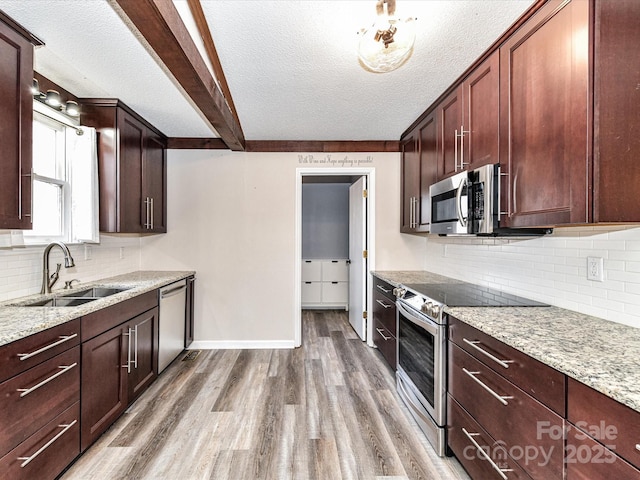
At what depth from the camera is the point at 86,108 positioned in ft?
7.97

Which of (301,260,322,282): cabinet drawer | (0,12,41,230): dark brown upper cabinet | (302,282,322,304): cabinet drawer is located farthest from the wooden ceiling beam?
(302,282,322,304): cabinet drawer

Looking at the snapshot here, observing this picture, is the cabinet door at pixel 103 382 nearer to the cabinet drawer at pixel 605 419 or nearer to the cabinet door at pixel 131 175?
the cabinet door at pixel 131 175

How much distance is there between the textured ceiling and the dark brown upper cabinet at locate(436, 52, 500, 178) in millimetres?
128

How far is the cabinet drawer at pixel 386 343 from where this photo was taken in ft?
8.91

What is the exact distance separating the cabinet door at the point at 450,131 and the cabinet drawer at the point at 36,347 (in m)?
2.55

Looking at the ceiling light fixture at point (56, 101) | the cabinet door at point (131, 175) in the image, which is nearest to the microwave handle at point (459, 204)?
the cabinet door at point (131, 175)

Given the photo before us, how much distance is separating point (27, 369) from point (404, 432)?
2.09 metres

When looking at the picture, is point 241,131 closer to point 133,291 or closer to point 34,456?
point 133,291

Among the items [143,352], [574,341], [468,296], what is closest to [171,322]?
[143,352]

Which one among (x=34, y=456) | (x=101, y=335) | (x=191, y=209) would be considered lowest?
(x=34, y=456)

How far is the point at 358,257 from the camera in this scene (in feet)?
12.7

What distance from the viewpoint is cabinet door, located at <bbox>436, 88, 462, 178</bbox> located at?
7.06 ft

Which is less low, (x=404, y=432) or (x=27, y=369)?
(x=27, y=369)

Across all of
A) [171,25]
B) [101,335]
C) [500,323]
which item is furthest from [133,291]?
[500,323]
